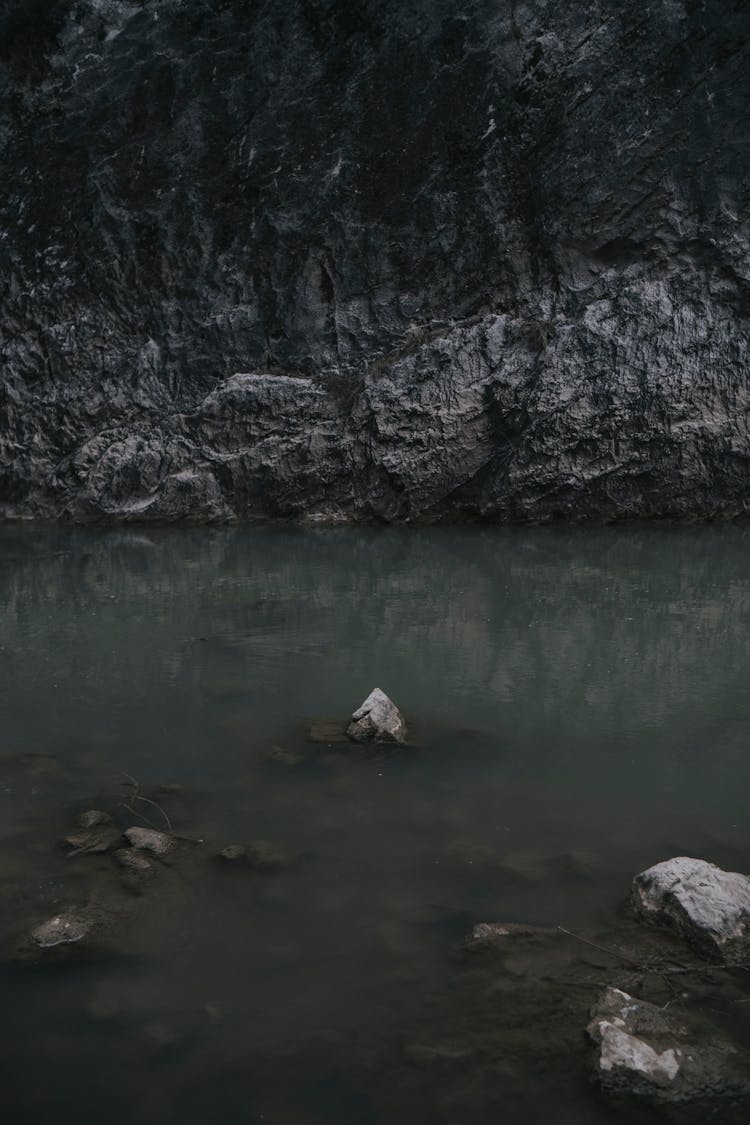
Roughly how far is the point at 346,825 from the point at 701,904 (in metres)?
1.99

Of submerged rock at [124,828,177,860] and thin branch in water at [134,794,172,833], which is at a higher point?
submerged rock at [124,828,177,860]

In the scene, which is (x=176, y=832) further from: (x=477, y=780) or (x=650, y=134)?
(x=650, y=134)

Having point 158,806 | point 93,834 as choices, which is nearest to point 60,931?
point 93,834

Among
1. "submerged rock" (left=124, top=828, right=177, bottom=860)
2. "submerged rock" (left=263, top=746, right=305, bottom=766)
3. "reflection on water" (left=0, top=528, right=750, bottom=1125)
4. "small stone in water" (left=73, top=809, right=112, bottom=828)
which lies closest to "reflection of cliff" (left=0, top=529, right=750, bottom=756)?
"reflection on water" (left=0, top=528, right=750, bottom=1125)

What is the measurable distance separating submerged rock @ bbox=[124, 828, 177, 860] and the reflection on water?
6.5 inches

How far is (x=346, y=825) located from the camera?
5234 mm

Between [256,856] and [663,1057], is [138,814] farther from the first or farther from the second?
[663,1057]

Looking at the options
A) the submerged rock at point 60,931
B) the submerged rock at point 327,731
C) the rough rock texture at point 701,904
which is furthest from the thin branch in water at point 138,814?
the rough rock texture at point 701,904

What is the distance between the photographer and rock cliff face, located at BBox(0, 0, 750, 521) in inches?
846

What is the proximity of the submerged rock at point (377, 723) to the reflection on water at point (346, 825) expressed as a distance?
0.62 feet

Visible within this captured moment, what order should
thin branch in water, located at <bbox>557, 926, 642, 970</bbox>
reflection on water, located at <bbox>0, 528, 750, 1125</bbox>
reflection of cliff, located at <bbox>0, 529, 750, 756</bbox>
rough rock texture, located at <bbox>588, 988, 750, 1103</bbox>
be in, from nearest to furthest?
rough rock texture, located at <bbox>588, 988, 750, 1103</bbox>, reflection on water, located at <bbox>0, 528, 750, 1125</bbox>, thin branch in water, located at <bbox>557, 926, 642, 970</bbox>, reflection of cliff, located at <bbox>0, 529, 750, 756</bbox>

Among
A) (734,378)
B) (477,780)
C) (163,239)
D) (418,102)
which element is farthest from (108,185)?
(477,780)

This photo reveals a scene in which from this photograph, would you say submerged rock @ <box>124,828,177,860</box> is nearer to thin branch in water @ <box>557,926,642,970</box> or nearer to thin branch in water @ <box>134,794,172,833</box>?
thin branch in water @ <box>134,794,172,833</box>

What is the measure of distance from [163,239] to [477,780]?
22.8m
